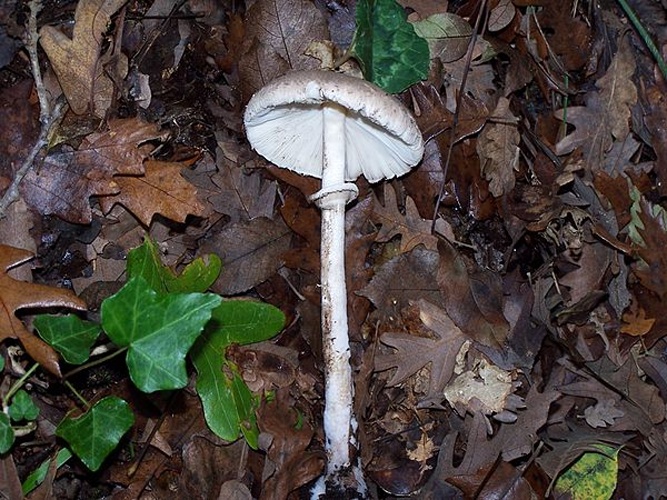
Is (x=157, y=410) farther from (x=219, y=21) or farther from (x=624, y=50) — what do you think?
(x=624, y=50)

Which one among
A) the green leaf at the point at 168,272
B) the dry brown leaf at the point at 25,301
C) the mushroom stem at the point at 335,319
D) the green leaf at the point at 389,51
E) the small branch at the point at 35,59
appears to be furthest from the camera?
the green leaf at the point at 389,51

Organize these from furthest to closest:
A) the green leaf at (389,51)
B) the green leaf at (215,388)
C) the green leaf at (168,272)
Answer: the green leaf at (389,51)
the green leaf at (215,388)
the green leaf at (168,272)

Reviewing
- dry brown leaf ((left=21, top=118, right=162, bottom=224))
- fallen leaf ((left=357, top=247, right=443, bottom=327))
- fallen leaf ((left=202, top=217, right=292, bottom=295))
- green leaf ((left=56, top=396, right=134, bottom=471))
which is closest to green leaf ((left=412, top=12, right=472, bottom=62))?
fallen leaf ((left=357, top=247, right=443, bottom=327))

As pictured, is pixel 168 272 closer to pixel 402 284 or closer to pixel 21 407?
pixel 21 407

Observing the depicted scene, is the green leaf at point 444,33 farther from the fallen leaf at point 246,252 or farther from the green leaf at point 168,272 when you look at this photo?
the green leaf at point 168,272

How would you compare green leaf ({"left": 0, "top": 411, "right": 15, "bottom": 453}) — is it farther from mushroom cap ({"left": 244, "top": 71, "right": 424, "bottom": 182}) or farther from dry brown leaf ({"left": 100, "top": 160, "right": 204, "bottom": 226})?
mushroom cap ({"left": 244, "top": 71, "right": 424, "bottom": 182})

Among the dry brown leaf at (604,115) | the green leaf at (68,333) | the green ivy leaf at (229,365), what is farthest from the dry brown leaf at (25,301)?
the dry brown leaf at (604,115)
